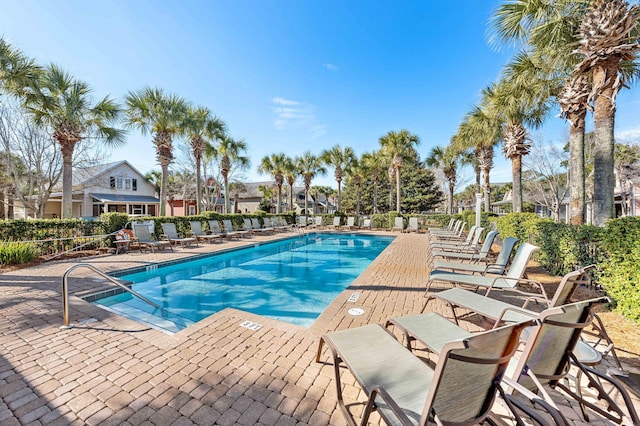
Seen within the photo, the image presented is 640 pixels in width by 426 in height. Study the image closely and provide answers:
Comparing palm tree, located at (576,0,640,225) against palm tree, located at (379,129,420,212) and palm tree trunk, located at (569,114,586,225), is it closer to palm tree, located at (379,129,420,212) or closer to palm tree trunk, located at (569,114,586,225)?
palm tree trunk, located at (569,114,586,225)

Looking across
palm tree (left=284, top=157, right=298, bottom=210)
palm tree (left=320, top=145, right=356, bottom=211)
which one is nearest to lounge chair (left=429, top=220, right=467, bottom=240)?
palm tree (left=320, top=145, right=356, bottom=211)

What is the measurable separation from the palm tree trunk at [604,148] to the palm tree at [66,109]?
1730 cm

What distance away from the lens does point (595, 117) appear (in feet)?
21.0

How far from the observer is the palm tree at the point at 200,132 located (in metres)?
16.7

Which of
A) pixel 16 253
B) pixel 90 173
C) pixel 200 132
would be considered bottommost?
pixel 16 253

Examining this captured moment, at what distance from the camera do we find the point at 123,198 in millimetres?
25953

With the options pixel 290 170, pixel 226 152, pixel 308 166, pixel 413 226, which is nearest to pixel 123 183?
pixel 226 152

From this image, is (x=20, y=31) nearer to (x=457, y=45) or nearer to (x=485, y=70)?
(x=457, y=45)

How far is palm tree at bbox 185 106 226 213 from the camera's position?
54.7 ft

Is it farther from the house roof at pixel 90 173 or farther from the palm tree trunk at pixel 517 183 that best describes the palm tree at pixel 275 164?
the palm tree trunk at pixel 517 183

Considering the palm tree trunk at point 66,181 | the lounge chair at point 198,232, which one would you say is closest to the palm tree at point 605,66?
the lounge chair at point 198,232

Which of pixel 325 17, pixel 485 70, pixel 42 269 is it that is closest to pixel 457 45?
A: pixel 485 70

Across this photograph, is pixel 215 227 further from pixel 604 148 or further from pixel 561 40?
pixel 561 40

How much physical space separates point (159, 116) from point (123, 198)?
54.4 feet
